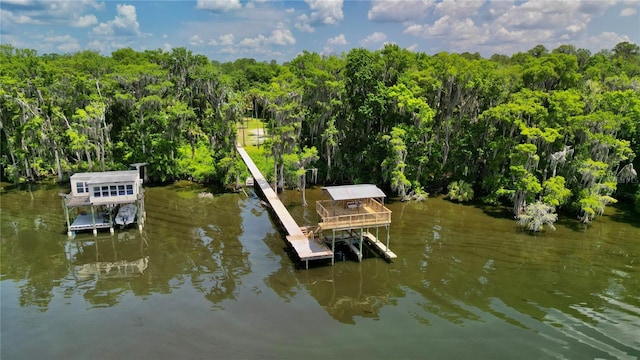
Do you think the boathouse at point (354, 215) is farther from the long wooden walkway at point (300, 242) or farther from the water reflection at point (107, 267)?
the water reflection at point (107, 267)

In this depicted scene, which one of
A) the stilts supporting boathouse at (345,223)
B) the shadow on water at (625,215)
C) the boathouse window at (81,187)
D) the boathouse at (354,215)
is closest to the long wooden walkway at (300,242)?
the stilts supporting boathouse at (345,223)

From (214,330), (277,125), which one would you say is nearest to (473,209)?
(277,125)

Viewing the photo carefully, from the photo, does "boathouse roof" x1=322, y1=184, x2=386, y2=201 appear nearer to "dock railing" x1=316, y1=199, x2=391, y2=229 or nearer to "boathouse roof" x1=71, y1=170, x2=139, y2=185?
"dock railing" x1=316, y1=199, x2=391, y2=229

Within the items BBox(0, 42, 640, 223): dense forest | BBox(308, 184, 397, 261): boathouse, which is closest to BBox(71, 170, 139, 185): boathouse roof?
BBox(0, 42, 640, 223): dense forest

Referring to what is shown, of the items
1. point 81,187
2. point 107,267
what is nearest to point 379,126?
point 81,187

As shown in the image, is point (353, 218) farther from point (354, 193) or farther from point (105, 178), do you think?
point (105, 178)

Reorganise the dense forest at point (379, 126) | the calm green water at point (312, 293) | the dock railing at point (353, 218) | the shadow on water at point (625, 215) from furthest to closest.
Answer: the dense forest at point (379, 126), the shadow on water at point (625, 215), the dock railing at point (353, 218), the calm green water at point (312, 293)
